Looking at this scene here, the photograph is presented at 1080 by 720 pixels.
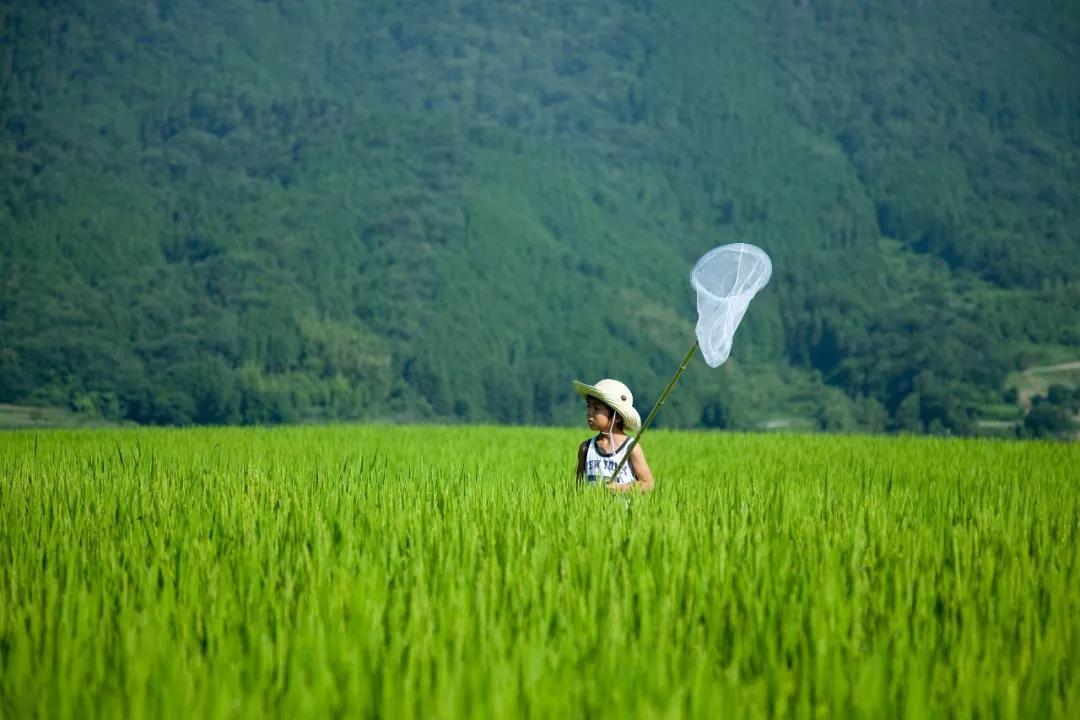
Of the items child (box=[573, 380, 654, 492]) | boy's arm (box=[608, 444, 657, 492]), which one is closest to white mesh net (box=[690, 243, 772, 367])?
child (box=[573, 380, 654, 492])

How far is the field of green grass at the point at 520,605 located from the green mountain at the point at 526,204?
6581cm

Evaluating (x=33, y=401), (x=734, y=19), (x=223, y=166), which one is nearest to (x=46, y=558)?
(x=33, y=401)

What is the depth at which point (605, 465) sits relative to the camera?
579cm

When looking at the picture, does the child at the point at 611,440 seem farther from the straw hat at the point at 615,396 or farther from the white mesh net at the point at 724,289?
the white mesh net at the point at 724,289

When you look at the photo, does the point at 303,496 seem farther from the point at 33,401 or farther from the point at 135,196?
the point at 135,196

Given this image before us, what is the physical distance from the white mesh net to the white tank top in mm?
1196

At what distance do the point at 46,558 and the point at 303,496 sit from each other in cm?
129

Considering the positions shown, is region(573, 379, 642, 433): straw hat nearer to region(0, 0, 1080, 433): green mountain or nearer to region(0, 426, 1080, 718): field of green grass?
region(0, 426, 1080, 718): field of green grass

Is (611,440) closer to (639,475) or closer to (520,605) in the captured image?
(639,475)

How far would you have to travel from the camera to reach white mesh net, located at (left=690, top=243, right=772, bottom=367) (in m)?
4.59

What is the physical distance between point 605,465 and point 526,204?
131 meters

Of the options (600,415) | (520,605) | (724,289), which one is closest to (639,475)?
(600,415)

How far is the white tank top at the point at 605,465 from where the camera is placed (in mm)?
5773

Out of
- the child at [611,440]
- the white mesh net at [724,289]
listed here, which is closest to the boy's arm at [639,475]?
the child at [611,440]
